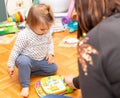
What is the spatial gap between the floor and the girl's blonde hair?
328 millimetres

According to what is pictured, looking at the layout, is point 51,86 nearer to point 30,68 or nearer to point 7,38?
point 30,68

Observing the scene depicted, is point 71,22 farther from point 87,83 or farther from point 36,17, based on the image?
point 87,83

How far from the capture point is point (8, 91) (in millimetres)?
1318

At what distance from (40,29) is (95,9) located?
736 millimetres

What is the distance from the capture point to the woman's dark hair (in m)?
0.61

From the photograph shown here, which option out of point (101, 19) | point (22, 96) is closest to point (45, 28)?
point (22, 96)

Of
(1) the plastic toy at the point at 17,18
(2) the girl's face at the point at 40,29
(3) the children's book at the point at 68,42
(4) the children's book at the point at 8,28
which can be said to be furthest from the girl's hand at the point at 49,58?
(1) the plastic toy at the point at 17,18

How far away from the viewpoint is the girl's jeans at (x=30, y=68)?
4.31 feet

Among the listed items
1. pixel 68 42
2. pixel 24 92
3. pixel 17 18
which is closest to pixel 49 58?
pixel 24 92

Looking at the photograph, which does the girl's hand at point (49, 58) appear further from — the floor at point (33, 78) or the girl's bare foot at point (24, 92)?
the girl's bare foot at point (24, 92)

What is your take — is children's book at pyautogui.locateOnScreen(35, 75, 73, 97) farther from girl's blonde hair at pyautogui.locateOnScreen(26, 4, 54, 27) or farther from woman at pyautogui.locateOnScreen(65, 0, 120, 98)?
woman at pyautogui.locateOnScreen(65, 0, 120, 98)

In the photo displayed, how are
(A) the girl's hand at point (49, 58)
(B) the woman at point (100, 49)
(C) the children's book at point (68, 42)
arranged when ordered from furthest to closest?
(C) the children's book at point (68, 42) → (A) the girl's hand at point (49, 58) → (B) the woman at point (100, 49)

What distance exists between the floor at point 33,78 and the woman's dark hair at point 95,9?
67 cm

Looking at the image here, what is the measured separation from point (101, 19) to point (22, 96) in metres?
0.78
